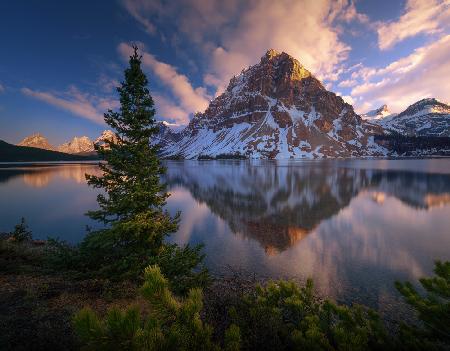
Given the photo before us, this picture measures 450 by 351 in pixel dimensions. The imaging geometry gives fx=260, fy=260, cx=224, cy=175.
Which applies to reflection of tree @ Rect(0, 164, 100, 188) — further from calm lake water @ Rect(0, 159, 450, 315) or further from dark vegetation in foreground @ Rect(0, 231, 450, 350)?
dark vegetation in foreground @ Rect(0, 231, 450, 350)

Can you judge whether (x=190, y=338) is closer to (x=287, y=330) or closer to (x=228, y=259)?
(x=287, y=330)

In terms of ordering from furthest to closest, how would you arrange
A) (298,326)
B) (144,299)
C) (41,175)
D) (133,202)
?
1. (41,175)
2. (133,202)
3. (298,326)
4. (144,299)

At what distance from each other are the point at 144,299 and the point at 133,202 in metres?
7.95

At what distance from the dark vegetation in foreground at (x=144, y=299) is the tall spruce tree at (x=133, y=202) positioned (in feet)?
0.16

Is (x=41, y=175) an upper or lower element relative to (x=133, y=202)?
lower

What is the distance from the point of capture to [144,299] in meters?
5.08

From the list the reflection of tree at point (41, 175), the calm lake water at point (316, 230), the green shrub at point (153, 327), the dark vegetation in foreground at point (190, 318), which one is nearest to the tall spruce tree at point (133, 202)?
the dark vegetation in foreground at point (190, 318)

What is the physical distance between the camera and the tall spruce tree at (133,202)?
484 inches

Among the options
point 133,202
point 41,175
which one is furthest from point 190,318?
point 41,175

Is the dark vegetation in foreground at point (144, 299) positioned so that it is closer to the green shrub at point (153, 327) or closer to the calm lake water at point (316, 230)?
the green shrub at point (153, 327)

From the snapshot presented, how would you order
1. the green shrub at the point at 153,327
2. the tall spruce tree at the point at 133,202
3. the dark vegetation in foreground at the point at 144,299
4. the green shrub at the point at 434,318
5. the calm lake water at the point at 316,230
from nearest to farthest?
the green shrub at the point at 153,327 < the dark vegetation in foreground at the point at 144,299 < the green shrub at the point at 434,318 < the tall spruce tree at the point at 133,202 < the calm lake water at the point at 316,230

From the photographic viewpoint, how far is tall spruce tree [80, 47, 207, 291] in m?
12.3

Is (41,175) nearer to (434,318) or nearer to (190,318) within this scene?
(190,318)

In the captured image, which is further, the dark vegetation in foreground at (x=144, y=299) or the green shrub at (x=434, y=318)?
the green shrub at (x=434, y=318)
